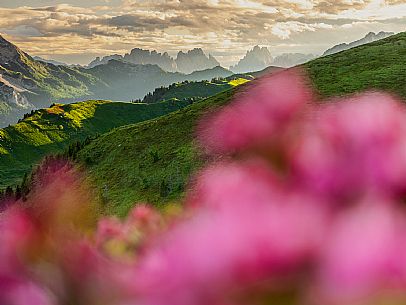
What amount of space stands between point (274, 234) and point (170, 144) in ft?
116

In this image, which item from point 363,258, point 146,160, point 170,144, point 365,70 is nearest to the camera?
point 363,258

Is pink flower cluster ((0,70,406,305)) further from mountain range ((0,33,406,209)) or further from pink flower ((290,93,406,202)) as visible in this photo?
mountain range ((0,33,406,209))

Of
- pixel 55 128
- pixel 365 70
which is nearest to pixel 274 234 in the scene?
pixel 365 70

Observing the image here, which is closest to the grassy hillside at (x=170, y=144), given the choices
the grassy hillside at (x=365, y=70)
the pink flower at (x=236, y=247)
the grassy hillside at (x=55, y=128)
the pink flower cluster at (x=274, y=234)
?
the grassy hillside at (x=365, y=70)

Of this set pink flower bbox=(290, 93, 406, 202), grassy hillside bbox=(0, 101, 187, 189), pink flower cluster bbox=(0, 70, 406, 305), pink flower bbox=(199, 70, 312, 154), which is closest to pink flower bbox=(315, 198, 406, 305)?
pink flower cluster bbox=(0, 70, 406, 305)

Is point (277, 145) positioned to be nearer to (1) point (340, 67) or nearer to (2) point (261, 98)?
(2) point (261, 98)

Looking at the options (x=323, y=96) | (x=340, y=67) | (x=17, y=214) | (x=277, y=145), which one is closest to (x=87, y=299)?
(x=17, y=214)

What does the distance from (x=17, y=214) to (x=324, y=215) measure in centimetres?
89

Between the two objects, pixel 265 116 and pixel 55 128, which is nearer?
pixel 265 116

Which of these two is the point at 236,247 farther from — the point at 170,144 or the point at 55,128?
the point at 55,128

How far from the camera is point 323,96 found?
111ft

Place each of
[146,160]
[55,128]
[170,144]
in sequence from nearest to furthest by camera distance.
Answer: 1. [146,160]
2. [170,144]
3. [55,128]

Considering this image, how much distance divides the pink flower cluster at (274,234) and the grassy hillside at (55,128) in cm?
13118

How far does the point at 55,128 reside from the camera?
6368 inches
